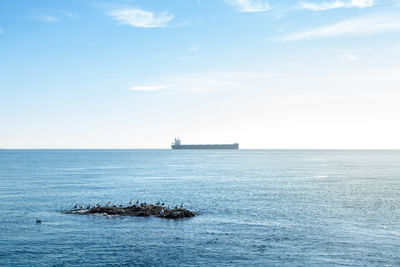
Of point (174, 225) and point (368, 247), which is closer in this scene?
point (368, 247)

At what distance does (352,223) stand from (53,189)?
76.5 meters

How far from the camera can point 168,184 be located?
11575 cm

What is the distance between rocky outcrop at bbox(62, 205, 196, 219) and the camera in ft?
219

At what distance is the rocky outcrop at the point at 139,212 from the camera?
219ft

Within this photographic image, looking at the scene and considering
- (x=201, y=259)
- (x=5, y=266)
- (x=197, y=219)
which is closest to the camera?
(x=5, y=266)

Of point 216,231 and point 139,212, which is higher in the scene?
point 139,212

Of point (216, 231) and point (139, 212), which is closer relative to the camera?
point (216, 231)

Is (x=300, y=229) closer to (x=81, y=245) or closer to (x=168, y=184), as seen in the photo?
(x=81, y=245)

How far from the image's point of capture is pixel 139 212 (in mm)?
68688

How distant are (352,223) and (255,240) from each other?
66.6 feet

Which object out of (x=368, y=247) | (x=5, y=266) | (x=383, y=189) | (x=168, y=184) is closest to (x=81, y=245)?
(x=5, y=266)

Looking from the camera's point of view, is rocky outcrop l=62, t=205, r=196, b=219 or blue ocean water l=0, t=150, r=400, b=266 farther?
rocky outcrop l=62, t=205, r=196, b=219

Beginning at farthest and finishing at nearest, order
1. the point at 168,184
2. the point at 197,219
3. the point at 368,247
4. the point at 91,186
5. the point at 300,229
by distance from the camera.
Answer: the point at 168,184
the point at 91,186
the point at 197,219
the point at 300,229
the point at 368,247

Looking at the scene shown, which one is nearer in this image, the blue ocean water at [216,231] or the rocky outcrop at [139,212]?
the blue ocean water at [216,231]
